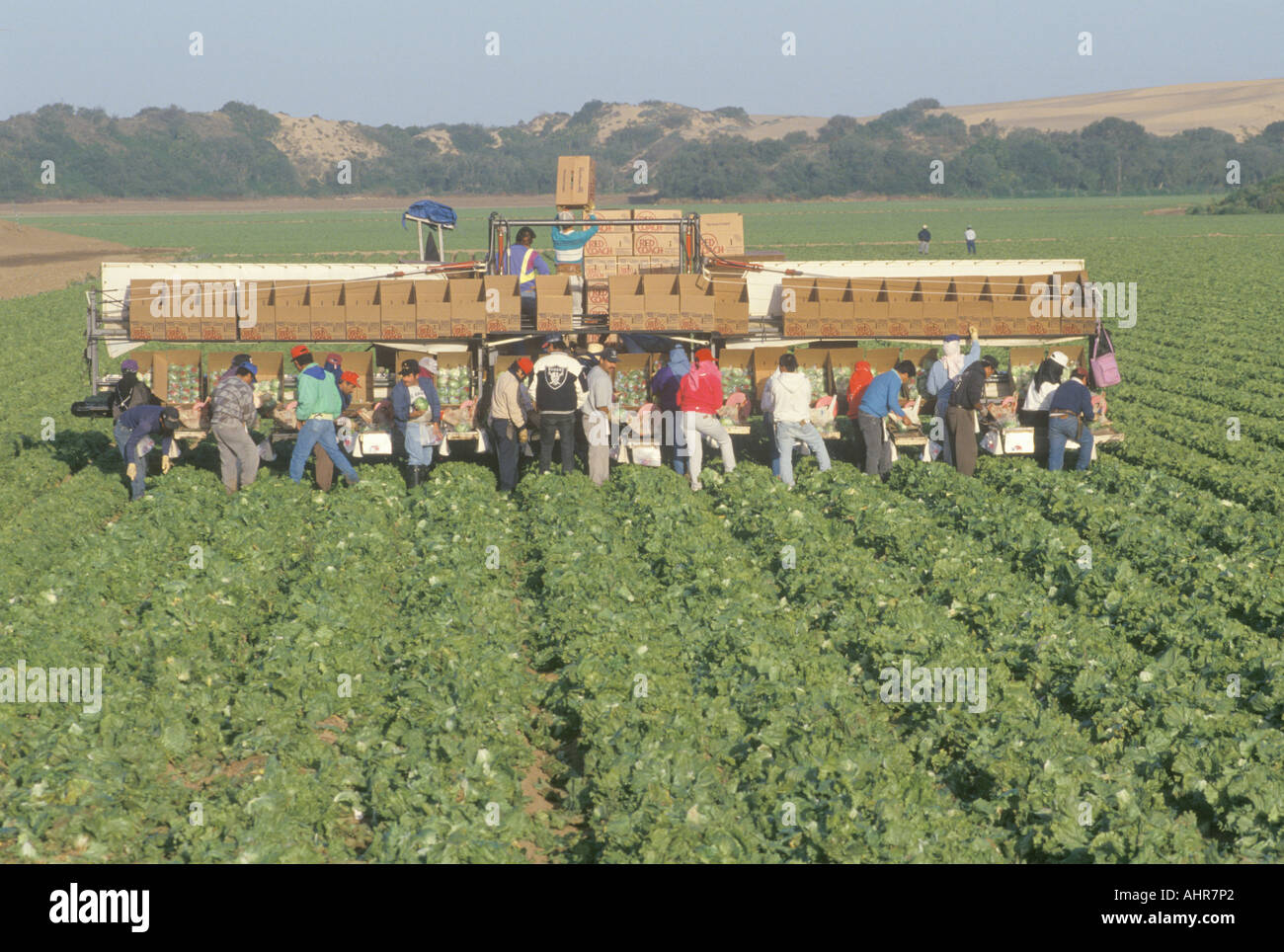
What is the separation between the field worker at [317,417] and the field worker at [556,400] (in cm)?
257

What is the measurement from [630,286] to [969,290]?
16.3 ft

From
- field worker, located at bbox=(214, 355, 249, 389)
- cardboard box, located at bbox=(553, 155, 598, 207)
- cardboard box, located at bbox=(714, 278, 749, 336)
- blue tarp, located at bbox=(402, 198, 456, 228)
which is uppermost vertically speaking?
cardboard box, located at bbox=(553, 155, 598, 207)

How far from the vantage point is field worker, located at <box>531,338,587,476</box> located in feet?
55.8

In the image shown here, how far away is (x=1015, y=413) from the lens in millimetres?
18375

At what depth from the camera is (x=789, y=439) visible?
17172 mm

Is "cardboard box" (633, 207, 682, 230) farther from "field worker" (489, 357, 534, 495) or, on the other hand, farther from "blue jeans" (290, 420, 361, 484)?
"blue jeans" (290, 420, 361, 484)

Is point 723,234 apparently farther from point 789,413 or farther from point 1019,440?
point 1019,440

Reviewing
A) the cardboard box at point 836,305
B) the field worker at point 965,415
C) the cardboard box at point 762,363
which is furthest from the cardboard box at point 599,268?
the field worker at point 965,415

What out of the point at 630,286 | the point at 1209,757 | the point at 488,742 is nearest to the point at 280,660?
the point at 488,742

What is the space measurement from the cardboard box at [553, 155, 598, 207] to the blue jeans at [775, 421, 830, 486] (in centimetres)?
696

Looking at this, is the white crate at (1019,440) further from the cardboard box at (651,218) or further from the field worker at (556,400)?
the cardboard box at (651,218)

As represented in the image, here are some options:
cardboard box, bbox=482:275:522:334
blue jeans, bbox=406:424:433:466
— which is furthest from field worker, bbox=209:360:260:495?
cardboard box, bbox=482:275:522:334

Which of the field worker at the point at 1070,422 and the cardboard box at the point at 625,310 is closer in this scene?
the field worker at the point at 1070,422

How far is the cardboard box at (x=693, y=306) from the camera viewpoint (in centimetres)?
1803
